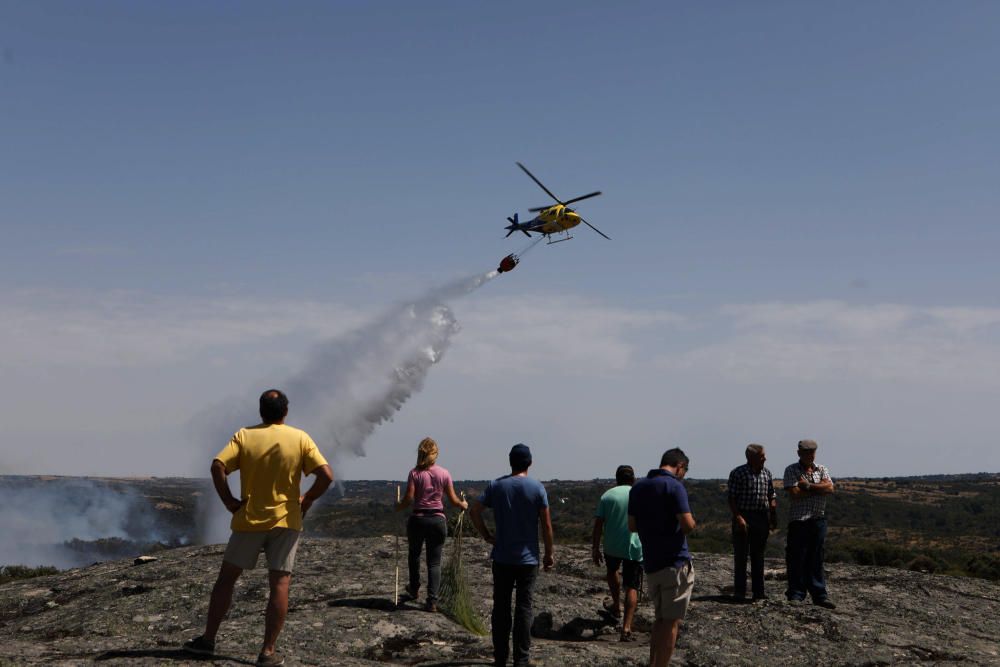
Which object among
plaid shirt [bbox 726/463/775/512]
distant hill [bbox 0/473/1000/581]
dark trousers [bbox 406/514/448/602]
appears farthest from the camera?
distant hill [bbox 0/473/1000/581]

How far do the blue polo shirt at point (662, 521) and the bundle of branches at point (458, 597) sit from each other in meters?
3.50

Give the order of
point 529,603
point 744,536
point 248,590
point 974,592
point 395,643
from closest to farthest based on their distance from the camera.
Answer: point 529,603
point 395,643
point 744,536
point 248,590
point 974,592

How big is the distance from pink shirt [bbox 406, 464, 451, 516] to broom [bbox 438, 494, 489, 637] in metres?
0.63

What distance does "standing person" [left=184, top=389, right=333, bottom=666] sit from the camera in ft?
26.1

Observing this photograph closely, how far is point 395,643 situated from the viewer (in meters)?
10.7

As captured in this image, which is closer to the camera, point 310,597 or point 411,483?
point 411,483

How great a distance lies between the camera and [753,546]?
1277cm

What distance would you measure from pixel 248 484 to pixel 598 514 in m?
4.88

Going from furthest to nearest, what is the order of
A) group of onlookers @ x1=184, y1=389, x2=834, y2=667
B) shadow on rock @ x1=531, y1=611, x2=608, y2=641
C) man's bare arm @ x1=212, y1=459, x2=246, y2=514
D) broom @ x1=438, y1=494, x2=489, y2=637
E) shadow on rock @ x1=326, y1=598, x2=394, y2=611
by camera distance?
shadow on rock @ x1=326, y1=598, x2=394, y2=611
shadow on rock @ x1=531, y1=611, x2=608, y2=641
broom @ x1=438, y1=494, x2=489, y2=637
group of onlookers @ x1=184, y1=389, x2=834, y2=667
man's bare arm @ x1=212, y1=459, x2=246, y2=514

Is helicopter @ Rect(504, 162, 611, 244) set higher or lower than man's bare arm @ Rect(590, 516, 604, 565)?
higher

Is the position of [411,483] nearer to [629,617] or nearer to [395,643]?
[395,643]

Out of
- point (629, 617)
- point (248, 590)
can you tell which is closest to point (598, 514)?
point (629, 617)

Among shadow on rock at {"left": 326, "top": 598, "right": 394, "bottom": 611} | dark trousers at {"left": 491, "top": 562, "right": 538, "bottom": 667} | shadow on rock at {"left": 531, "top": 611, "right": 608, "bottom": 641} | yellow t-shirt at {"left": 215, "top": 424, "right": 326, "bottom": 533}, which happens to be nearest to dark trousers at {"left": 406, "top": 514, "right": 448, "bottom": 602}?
shadow on rock at {"left": 326, "top": 598, "right": 394, "bottom": 611}

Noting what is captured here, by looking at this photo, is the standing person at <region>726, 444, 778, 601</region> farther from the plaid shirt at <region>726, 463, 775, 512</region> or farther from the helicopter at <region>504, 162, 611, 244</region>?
the helicopter at <region>504, 162, 611, 244</region>
